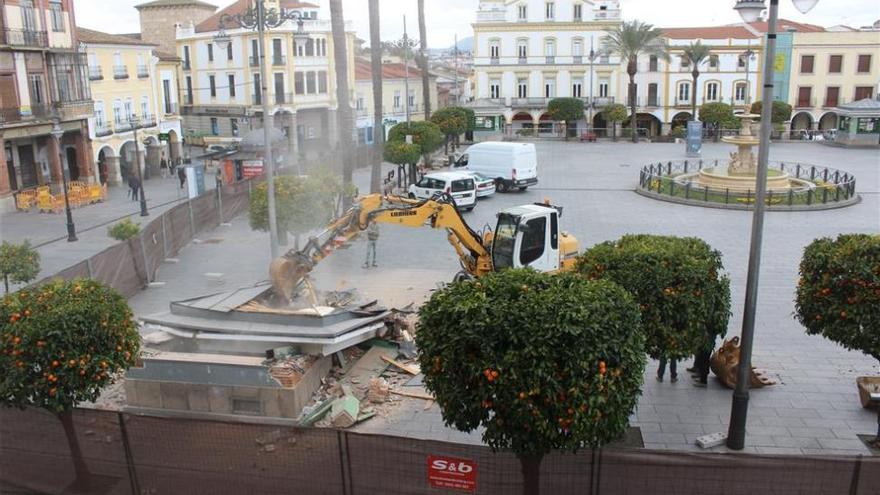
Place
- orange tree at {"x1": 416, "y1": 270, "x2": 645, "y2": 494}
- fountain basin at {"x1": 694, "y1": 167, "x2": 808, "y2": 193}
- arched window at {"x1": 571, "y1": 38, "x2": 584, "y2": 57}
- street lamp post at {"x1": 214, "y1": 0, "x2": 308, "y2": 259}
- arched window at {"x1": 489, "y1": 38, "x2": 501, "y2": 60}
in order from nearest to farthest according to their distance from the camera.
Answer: orange tree at {"x1": 416, "y1": 270, "x2": 645, "y2": 494}, street lamp post at {"x1": 214, "y1": 0, "x2": 308, "y2": 259}, fountain basin at {"x1": 694, "y1": 167, "x2": 808, "y2": 193}, arched window at {"x1": 571, "y1": 38, "x2": 584, "y2": 57}, arched window at {"x1": 489, "y1": 38, "x2": 501, "y2": 60}

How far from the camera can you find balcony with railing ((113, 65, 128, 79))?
39.7 m

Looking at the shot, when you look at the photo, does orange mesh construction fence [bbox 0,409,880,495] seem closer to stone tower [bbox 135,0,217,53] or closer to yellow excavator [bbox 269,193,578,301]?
yellow excavator [bbox 269,193,578,301]

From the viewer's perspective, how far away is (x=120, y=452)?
9461mm

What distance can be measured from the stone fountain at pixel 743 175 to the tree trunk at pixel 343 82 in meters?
15.1

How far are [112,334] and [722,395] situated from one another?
9.20 m

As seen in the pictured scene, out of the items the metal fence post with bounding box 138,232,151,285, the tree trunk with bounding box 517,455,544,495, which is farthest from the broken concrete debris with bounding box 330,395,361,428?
the metal fence post with bounding box 138,232,151,285

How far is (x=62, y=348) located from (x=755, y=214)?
869 centimetres

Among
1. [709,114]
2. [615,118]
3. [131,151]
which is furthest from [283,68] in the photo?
[709,114]

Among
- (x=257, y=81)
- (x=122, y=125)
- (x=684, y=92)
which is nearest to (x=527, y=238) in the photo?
(x=122, y=125)

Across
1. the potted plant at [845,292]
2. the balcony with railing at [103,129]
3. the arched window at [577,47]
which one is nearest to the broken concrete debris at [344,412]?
the potted plant at [845,292]

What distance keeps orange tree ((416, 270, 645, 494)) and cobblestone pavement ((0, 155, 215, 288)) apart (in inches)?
635

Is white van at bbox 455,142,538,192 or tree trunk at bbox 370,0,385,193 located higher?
tree trunk at bbox 370,0,385,193

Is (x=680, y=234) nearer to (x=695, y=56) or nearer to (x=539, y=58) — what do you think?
(x=695, y=56)

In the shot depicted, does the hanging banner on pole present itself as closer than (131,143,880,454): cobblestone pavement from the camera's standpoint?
No
